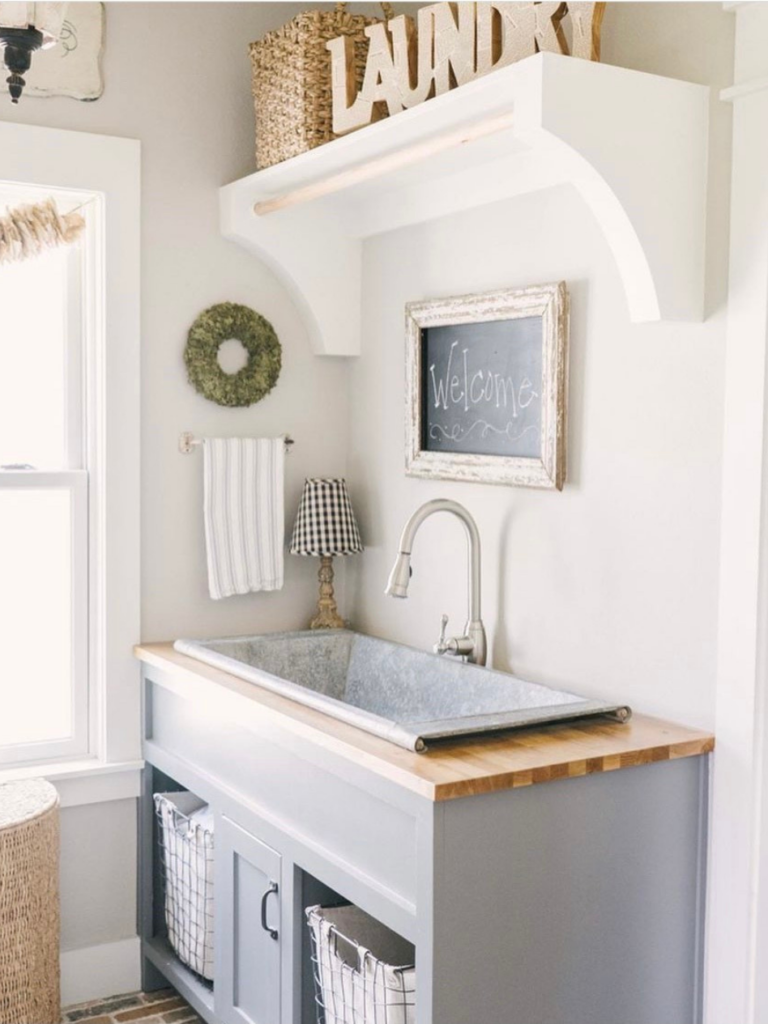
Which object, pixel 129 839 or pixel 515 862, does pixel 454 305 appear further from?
pixel 129 839

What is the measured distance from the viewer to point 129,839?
10.1ft

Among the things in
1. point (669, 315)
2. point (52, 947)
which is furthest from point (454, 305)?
point (52, 947)

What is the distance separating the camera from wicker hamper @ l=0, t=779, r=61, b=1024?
2.55 m

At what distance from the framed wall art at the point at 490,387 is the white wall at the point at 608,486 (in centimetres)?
4

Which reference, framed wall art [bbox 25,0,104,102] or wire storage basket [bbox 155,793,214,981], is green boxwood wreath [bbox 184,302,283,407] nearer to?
framed wall art [bbox 25,0,104,102]

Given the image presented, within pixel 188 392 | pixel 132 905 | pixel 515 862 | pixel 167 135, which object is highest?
pixel 167 135

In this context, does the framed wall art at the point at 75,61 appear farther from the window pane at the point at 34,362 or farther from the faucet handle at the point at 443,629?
the faucet handle at the point at 443,629

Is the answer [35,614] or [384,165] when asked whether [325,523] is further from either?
[384,165]

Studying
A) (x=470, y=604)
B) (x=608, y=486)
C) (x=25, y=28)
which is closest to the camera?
(x=25, y=28)

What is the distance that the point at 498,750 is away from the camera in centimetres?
205

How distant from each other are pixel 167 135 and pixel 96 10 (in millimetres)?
335

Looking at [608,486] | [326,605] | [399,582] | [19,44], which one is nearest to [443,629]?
[399,582]

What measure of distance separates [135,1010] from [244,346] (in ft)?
5.73

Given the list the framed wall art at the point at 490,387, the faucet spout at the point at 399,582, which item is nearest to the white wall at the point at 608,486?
the framed wall art at the point at 490,387
